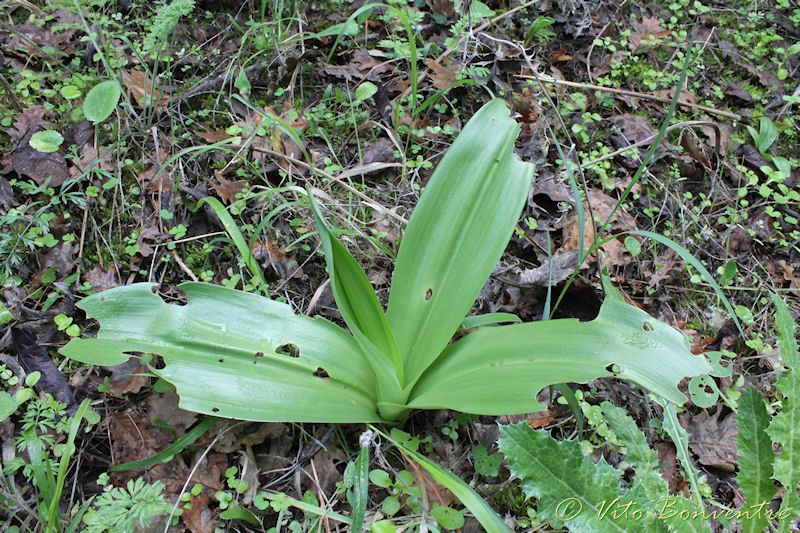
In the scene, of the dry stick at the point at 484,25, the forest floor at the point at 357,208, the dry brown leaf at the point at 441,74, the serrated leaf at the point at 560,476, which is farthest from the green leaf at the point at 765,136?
the serrated leaf at the point at 560,476

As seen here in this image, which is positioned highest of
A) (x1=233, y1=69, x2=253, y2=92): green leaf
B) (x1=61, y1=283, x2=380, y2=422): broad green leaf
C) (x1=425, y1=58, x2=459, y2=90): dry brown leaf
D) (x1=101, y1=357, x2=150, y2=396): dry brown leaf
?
(x1=425, y1=58, x2=459, y2=90): dry brown leaf

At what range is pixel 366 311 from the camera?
4.40ft

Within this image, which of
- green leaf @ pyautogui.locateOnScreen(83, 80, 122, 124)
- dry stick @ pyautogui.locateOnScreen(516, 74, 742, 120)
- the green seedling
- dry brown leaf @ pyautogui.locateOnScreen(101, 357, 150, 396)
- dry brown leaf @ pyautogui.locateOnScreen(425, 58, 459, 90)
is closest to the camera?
the green seedling

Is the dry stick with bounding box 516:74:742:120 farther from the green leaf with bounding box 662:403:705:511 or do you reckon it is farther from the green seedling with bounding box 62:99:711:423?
the green leaf with bounding box 662:403:705:511

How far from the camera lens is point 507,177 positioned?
1.49 metres

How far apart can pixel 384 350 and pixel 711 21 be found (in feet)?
9.00

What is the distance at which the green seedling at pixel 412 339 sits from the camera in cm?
127

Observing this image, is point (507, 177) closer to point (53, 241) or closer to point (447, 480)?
point (447, 480)

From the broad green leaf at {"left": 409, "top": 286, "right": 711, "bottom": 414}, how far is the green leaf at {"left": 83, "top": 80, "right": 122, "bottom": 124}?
4.92 ft

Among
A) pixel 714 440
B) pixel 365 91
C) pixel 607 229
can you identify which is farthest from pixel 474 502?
pixel 365 91

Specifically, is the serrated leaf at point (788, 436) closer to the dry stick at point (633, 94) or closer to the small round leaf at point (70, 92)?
the dry stick at point (633, 94)

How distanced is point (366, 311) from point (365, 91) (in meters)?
1.21

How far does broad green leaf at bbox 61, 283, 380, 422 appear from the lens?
1.29 metres

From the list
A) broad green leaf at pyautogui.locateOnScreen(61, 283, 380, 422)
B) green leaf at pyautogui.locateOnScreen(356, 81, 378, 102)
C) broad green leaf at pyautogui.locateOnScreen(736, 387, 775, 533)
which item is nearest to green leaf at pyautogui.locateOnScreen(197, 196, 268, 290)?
broad green leaf at pyautogui.locateOnScreen(61, 283, 380, 422)
